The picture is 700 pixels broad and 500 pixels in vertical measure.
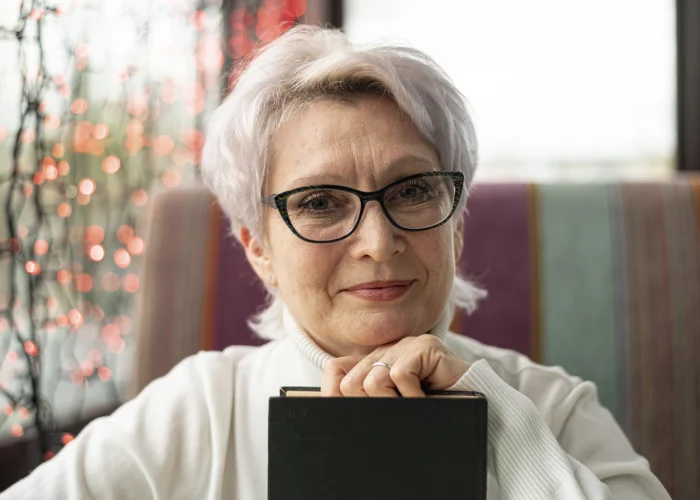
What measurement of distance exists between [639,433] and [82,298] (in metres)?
1.52

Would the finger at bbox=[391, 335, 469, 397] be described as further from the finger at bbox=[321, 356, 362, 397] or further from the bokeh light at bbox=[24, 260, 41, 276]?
the bokeh light at bbox=[24, 260, 41, 276]

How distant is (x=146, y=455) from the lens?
126cm

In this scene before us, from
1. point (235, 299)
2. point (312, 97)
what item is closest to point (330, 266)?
point (312, 97)

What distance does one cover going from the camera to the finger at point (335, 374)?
1043 mm

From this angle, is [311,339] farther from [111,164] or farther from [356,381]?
[111,164]

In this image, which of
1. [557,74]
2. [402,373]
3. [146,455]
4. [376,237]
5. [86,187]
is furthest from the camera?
[557,74]

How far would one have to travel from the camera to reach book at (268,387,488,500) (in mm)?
851

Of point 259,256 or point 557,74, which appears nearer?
point 259,256

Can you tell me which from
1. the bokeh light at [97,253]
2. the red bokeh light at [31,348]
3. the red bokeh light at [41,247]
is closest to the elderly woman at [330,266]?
the red bokeh light at [31,348]

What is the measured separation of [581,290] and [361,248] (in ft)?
2.54

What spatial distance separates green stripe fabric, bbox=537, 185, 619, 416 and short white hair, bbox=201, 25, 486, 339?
424 millimetres

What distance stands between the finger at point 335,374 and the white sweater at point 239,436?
0.57 ft

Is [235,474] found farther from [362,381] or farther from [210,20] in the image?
[210,20]

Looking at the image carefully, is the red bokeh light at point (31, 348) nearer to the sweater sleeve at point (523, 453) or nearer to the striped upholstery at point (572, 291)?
the striped upholstery at point (572, 291)
